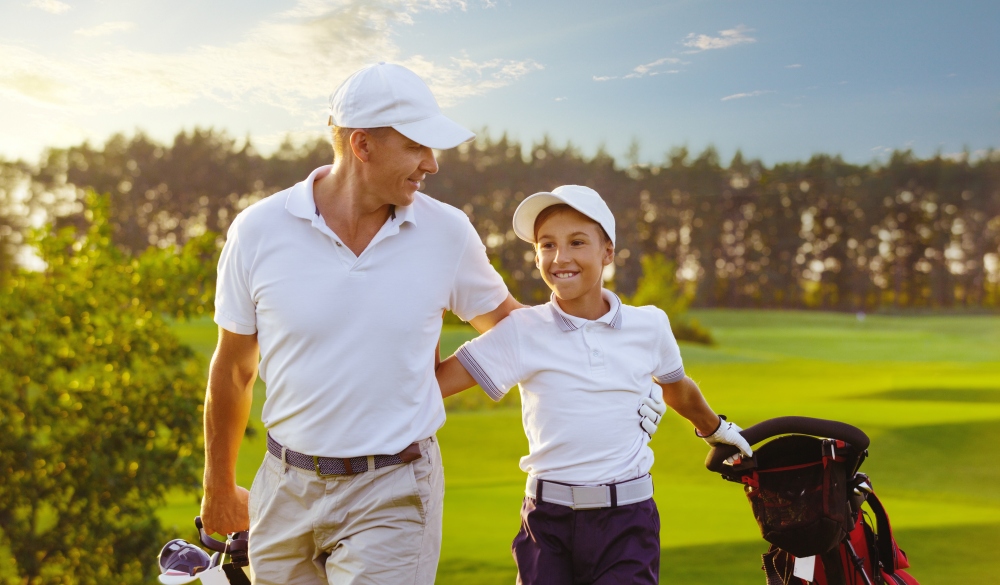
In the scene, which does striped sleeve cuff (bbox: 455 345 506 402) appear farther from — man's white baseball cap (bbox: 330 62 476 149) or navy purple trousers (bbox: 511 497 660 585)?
man's white baseball cap (bbox: 330 62 476 149)

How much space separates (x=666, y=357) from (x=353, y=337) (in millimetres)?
787

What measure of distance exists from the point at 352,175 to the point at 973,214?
765cm

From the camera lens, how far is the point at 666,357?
2.16 meters

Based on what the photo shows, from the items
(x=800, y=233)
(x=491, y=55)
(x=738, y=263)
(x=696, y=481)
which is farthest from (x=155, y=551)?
(x=800, y=233)

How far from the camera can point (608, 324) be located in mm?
2082

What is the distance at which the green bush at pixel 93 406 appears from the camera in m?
4.65

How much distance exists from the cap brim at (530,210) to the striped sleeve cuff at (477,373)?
31 cm

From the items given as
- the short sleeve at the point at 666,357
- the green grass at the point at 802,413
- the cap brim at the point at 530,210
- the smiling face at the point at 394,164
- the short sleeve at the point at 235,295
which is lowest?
the green grass at the point at 802,413

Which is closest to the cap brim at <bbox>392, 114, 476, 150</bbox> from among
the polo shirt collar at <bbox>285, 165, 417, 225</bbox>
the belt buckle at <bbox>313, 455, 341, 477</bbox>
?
the polo shirt collar at <bbox>285, 165, 417, 225</bbox>

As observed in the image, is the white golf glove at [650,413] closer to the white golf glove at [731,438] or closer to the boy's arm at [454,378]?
the white golf glove at [731,438]

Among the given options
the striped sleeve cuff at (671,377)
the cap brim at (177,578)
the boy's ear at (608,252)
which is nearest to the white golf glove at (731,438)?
the striped sleeve cuff at (671,377)

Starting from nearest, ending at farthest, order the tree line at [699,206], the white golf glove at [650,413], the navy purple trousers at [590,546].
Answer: the navy purple trousers at [590,546] → the white golf glove at [650,413] → the tree line at [699,206]

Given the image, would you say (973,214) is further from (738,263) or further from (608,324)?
(608,324)

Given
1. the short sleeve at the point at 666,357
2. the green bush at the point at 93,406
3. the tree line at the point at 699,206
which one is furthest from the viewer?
the tree line at the point at 699,206
